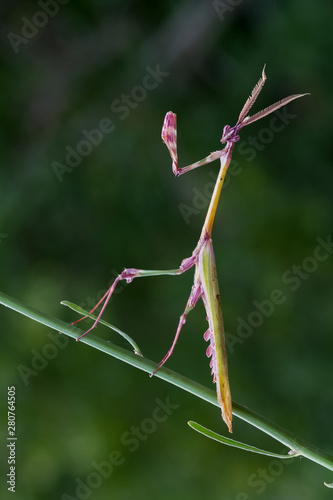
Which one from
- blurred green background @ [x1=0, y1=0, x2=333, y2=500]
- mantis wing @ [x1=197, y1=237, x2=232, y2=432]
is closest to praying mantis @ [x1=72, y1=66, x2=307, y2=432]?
mantis wing @ [x1=197, y1=237, x2=232, y2=432]

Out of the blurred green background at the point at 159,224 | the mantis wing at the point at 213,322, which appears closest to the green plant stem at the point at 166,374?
the mantis wing at the point at 213,322

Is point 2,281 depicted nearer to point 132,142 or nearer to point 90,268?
point 90,268

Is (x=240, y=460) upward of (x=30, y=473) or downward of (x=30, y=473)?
downward

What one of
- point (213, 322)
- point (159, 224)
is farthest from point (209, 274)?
point (159, 224)

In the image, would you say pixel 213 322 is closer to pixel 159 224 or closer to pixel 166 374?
pixel 166 374

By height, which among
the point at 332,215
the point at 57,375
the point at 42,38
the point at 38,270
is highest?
the point at 42,38

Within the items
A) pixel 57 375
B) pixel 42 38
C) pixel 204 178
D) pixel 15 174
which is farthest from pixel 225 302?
pixel 42 38

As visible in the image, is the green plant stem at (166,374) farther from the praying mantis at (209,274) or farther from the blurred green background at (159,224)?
the blurred green background at (159,224)
